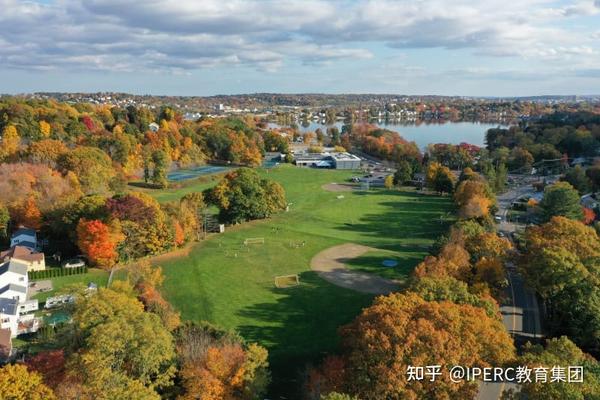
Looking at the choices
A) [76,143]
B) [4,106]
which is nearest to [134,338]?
[76,143]

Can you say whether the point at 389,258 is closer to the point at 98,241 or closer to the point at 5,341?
the point at 98,241

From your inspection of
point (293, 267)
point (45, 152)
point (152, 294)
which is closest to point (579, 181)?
point (293, 267)

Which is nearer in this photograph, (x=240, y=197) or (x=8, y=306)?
(x=8, y=306)

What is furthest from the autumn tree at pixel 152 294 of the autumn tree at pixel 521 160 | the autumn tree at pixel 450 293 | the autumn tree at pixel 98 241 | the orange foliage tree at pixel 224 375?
the autumn tree at pixel 521 160

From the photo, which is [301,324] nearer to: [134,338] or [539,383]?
[134,338]

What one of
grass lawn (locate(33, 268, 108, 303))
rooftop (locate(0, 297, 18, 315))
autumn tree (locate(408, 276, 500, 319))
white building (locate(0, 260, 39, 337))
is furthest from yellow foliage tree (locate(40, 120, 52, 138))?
autumn tree (locate(408, 276, 500, 319))

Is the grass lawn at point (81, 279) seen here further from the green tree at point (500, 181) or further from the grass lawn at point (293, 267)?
the green tree at point (500, 181)

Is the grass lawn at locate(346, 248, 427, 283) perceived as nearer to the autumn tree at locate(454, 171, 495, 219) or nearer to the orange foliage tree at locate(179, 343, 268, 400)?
the autumn tree at locate(454, 171, 495, 219)
